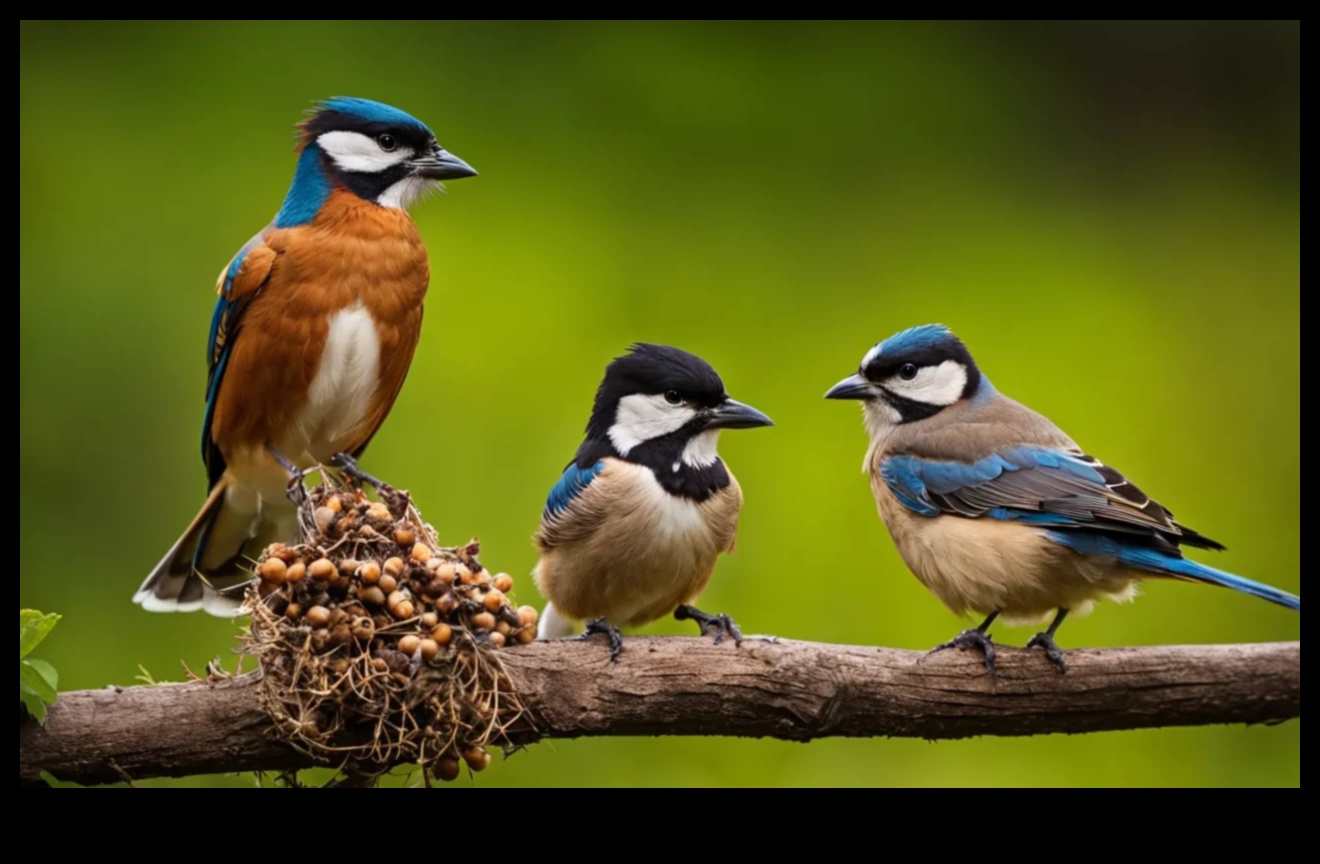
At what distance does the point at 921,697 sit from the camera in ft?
12.2

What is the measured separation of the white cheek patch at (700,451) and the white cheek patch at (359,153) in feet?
3.46

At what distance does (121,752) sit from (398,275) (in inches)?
54.6

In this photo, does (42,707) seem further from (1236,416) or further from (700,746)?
(1236,416)

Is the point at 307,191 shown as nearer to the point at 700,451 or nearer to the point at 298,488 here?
the point at 298,488

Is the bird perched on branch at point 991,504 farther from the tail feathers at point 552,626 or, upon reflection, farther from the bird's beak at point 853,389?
the tail feathers at point 552,626

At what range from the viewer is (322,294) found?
4.12 m

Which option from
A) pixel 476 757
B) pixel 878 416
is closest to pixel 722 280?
pixel 878 416

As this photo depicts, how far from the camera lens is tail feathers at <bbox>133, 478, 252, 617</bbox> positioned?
4602mm

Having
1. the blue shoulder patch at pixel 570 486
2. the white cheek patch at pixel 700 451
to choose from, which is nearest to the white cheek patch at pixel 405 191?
the blue shoulder patch at pixel 570 486

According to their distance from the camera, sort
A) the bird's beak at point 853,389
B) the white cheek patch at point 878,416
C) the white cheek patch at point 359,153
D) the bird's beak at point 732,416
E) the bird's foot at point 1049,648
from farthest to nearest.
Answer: the white cheek patch at point 878,416
the bird's beak at point 853,389
the white cheek patch at point 359,153
the bird's beak at point 732,416
the bird's foot at point 1049,648

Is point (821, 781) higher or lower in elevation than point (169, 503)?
lower

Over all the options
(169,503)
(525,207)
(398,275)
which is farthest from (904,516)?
(169,503)

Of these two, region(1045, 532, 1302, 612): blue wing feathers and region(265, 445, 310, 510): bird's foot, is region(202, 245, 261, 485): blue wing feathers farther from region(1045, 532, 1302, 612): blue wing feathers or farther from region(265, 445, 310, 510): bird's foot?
region(1045, 532, 1302, 612): blue wing feathers

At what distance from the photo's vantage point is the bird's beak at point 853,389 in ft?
14.0
